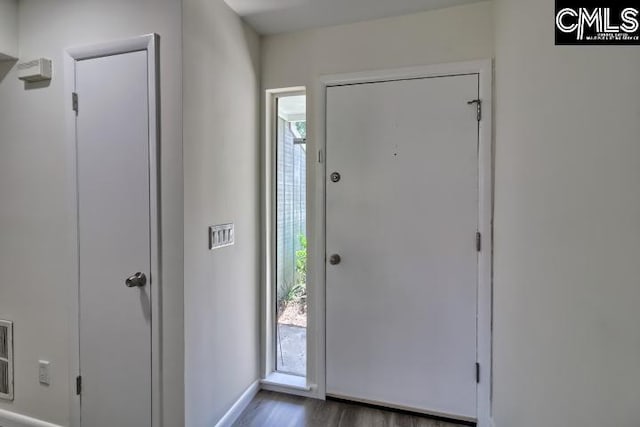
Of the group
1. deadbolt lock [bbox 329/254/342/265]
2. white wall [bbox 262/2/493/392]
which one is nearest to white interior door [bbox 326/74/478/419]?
deadbolt lock [bbox 329/254/342/265]

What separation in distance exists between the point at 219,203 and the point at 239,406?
1.23 meters

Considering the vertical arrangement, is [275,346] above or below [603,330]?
below

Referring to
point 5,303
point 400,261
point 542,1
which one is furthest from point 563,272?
point 5,303

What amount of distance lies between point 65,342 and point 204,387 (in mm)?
772

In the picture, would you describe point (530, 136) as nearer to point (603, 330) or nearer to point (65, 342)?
point (603, 330)

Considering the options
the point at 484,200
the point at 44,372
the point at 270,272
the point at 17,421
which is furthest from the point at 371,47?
the point at 17,421

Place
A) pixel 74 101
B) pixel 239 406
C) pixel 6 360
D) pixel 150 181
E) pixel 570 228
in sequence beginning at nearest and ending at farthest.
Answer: pixel 570 228 → pixel 150 181 → pixel 74 101 → pixel 6 360 → pixel 239 406

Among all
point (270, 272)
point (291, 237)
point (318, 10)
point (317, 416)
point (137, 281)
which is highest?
point (318, 10)

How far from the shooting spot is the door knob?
4.70 feet

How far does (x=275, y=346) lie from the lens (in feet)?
7.23

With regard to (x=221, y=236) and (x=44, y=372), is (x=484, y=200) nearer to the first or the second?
(x=221, y=236)

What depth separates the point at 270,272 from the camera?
215cm

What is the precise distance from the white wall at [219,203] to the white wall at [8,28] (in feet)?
3.48

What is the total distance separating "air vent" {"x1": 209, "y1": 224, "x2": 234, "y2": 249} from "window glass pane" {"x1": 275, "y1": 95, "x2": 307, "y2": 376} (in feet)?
1.53
